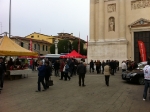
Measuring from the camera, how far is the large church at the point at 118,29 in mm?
32291

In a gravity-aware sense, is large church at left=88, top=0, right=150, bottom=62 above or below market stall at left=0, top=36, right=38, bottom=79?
above

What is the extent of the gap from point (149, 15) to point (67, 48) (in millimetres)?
31394

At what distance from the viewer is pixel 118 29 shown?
111 ft

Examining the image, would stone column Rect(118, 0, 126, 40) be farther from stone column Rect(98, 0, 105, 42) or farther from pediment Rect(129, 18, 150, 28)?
stone column Rect(98, 0, 105, 42)

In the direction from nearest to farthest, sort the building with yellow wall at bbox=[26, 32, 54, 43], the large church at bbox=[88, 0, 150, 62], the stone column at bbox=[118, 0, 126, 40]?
the large church at bbox=[88, 0, 150, 62], the stone column at bbox=[118, 0, 126, 40], the building with yellow wall at bbox=[26, 32, 54, 43]

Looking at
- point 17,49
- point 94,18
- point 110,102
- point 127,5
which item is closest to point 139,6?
point 127,5

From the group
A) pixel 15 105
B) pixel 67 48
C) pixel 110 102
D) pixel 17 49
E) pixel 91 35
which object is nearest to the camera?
pixel 15 105

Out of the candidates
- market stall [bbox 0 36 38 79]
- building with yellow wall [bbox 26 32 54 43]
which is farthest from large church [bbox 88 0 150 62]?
building with yellow wall [bbox 26 32 54 43]

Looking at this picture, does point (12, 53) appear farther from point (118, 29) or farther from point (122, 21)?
point (122, 21)

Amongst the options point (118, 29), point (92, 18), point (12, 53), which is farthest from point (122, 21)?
point (12, 53)

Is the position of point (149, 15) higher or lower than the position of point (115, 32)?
higher

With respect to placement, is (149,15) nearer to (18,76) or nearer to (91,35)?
(91,35)

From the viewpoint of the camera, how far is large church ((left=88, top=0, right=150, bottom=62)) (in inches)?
1271

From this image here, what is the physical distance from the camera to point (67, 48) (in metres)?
59.4
